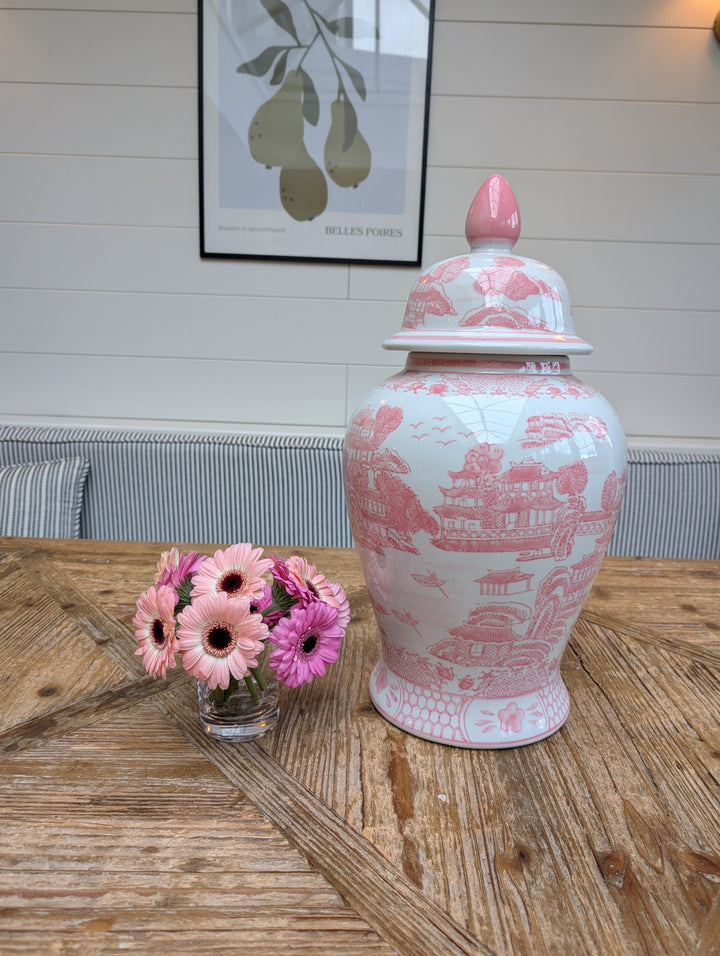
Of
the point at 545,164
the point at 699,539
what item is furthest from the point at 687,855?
the point at 545,164

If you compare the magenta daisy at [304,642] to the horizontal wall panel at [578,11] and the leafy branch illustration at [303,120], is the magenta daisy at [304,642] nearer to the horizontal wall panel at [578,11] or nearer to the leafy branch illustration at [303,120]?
the leafy branch illustration at [303,120]

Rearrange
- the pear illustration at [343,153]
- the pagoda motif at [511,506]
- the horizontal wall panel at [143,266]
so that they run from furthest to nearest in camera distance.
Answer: the horizontal wall panel at [143,266] < the pear illustration at [343,153] < the pagoda motif at [511,506]

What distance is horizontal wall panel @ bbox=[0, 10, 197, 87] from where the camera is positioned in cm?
157

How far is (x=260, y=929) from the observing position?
1.26ft

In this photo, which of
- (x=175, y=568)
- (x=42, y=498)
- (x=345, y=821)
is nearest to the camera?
(x=345, y=821)

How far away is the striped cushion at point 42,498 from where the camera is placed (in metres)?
1.48

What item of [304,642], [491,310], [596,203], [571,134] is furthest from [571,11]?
[304,642]

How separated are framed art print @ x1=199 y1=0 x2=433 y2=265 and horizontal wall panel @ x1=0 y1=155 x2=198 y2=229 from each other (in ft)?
0.25

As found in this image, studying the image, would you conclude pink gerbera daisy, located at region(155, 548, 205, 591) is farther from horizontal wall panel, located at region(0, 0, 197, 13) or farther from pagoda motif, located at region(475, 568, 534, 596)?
horizontal wall panel, located at region(0, 0, 197, 13)

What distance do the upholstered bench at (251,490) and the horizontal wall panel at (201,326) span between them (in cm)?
26

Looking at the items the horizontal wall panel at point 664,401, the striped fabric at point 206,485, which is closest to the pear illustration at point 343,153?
the striped fabric at point 206,485

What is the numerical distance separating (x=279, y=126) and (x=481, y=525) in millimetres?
1456

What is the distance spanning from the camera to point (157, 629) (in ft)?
1.84

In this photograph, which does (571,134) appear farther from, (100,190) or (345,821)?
(345,821)
